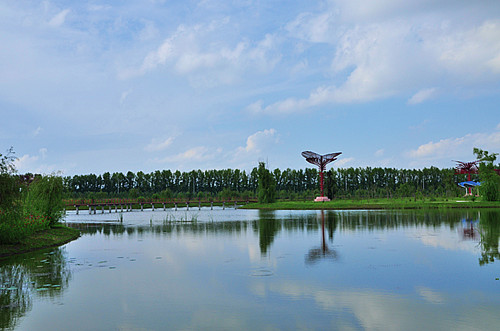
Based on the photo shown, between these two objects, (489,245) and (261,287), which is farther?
(489,245)

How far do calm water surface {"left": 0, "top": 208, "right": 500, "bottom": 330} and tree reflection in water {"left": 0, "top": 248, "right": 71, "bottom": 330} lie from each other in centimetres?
5

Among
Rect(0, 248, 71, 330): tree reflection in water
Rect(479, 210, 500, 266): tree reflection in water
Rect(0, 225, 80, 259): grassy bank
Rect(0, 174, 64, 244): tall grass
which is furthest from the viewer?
Rect(0, 225, 80, 259): grassy bank

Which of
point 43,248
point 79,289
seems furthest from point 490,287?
point 43,248

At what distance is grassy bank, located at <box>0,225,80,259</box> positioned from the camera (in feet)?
72.0

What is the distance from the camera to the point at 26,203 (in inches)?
1117

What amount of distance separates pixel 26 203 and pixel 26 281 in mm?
15151

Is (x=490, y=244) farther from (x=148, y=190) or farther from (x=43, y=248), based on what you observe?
(x=148, y=190)

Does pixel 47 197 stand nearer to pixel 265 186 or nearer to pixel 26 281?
pixel 26 281

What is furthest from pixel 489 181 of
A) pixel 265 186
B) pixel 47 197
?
pixel 47 197

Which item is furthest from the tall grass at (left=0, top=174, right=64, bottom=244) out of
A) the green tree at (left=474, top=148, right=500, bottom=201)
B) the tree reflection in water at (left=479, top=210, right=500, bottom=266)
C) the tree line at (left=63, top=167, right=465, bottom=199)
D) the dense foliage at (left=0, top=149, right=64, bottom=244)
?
the tree line at (left=63, top=167, right=465, bottom=199)

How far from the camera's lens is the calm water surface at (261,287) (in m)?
10.1

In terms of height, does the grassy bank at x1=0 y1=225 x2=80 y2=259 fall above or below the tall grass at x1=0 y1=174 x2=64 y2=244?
below

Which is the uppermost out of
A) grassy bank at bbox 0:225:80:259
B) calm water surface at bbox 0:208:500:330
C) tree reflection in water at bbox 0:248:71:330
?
grassy bank at bbox 0:225:80:259

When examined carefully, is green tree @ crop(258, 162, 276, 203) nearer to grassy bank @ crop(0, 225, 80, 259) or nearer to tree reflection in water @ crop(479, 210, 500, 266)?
grassy bank @ crop(0, 225, 80, 259)
